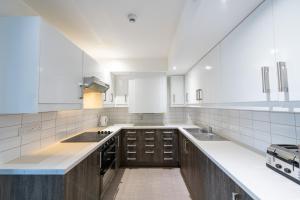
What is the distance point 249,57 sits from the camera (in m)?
1.29

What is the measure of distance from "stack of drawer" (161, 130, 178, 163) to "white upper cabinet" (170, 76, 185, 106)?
80 cm

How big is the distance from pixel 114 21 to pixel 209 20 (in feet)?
4.03

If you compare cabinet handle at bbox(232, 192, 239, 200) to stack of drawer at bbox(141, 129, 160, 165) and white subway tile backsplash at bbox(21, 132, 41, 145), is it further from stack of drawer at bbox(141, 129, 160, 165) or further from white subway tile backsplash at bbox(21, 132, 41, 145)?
stack of drawer at bbox(141, 129, 160, 165)

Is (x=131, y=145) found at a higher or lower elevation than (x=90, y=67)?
lower

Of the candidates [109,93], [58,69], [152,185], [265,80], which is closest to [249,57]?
[265,80]

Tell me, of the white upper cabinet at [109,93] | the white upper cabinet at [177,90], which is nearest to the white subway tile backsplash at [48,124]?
the white upper cabinet at [109,93]

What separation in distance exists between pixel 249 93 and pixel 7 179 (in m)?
2.02

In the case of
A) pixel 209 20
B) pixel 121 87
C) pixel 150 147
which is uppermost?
pixel 209 20

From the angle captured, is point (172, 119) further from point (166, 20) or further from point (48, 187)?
point (48, 187)

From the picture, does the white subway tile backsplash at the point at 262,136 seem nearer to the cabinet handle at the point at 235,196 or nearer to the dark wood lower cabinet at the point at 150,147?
the cabinet handle at the point at 235,196

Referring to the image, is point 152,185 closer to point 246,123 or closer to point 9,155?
point 246,123

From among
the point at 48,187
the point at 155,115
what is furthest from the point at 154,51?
the point at 48,187

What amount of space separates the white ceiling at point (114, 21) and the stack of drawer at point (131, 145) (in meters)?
1.79

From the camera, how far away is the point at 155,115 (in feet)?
13.8
